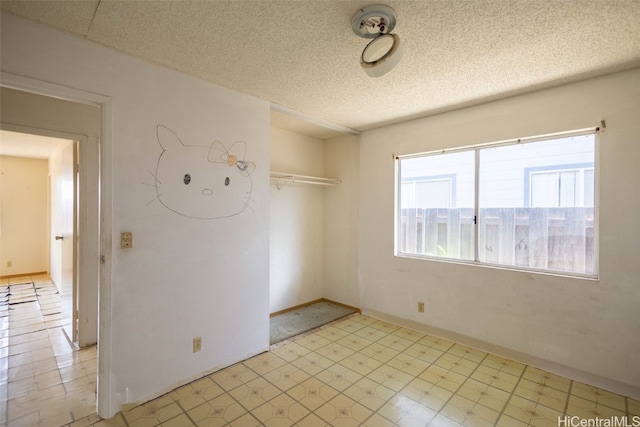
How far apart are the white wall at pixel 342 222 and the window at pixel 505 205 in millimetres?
665

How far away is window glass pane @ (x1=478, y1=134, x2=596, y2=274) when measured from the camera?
236cm

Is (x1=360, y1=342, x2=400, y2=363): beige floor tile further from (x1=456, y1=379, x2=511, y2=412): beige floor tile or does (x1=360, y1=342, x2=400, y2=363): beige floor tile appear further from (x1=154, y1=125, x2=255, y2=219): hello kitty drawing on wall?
(x1=154, y1=125, x2=255, y2=219): hello kitty drawing on wall

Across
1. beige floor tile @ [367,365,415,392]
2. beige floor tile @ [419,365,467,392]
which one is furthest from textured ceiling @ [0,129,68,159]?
beige floor tile @ [419,365,467,392]

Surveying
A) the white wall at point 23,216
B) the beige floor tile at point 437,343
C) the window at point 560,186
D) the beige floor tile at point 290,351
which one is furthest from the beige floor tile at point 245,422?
the white wall at point 23,216

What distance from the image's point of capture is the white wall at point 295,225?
3.79 meters

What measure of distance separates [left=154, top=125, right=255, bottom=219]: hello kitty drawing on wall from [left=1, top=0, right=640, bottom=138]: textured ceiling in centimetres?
57

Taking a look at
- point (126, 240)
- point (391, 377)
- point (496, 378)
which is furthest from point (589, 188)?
point (126, 240)

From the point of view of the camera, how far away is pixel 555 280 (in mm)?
2410

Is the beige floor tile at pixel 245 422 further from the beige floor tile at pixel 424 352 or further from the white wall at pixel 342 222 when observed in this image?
the white wall at pixel 342 222

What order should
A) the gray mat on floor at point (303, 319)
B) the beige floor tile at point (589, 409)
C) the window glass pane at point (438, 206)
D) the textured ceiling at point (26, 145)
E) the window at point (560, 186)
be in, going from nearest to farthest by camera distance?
the beige floor tile at point (589, 409) < the window at point (560, 186) < the window glass pane at point (438, 206) < the gray mat on floor at point (303, 319) < the textured ceiling at point (26, 145)

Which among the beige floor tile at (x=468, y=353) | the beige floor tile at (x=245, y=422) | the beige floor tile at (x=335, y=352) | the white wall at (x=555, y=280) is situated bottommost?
the beige floor tile at (x=335, y=352)

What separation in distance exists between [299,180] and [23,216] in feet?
19.0

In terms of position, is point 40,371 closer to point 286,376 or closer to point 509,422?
point 286,376

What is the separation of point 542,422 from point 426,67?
8.29 feet
